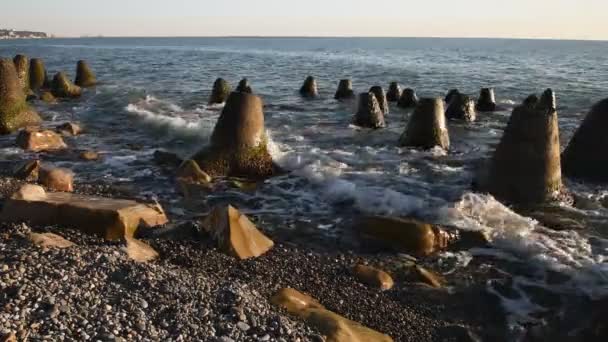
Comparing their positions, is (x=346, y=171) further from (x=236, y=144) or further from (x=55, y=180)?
(x=55, y=180)

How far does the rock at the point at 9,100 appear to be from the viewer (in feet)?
55.3

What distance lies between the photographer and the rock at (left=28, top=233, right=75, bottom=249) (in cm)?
700

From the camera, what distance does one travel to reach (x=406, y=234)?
8.77m

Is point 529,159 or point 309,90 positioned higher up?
point 309,90

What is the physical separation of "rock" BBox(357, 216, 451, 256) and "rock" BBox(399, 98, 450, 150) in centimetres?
647

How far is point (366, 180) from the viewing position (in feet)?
40.8

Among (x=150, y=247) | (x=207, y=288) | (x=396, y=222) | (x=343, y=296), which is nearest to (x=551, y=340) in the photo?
(x=343, y=296)

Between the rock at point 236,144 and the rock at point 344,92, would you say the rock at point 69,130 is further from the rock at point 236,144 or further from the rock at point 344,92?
the rock at point 344,92

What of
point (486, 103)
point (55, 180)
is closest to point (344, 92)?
point (486, 103)

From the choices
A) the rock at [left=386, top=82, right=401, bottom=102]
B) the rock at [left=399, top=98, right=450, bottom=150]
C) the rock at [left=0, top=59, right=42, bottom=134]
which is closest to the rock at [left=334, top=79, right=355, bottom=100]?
the rock at [left=386, top=82, right=401, bottom=102]

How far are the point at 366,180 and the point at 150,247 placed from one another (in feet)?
19.2

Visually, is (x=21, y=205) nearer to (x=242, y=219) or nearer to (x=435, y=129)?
(x=242, y=219)

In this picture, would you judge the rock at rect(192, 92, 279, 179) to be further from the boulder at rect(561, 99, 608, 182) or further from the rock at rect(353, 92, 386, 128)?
the rock at rect(353, 92, 386, 128)

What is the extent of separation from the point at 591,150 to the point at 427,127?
415cm
